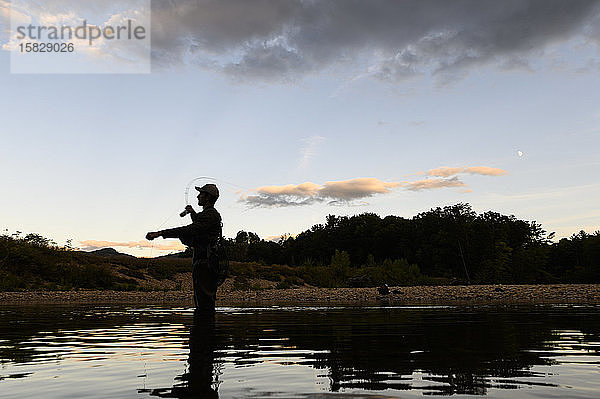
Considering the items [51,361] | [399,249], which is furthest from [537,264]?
[51,361]

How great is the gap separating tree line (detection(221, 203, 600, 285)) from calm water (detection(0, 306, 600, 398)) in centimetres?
3431

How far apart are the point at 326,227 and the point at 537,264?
244 ft

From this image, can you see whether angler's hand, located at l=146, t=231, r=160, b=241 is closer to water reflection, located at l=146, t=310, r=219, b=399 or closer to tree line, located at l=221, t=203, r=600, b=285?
water reflection, located at l=146, t=310, r=219, b=399

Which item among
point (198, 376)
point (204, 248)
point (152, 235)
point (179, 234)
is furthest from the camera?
point (204, 248)

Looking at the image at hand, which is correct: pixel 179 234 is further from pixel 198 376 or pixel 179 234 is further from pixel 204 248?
pixel 198 376

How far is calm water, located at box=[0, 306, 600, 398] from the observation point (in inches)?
148

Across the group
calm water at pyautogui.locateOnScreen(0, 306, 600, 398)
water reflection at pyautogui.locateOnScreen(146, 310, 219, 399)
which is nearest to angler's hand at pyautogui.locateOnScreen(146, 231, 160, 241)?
calm water at pyautogui.locateOnScreen(0, 306, 600, 398)

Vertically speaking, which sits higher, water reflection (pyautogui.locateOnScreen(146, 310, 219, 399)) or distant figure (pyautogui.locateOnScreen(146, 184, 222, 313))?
distant figure (pyautogui.locateOnScreen(146, 184, 222, 313))

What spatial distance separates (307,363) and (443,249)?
72.9 m

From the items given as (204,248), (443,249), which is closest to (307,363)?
(204,248)

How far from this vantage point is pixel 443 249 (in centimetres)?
7469

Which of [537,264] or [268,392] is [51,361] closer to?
[268,392]

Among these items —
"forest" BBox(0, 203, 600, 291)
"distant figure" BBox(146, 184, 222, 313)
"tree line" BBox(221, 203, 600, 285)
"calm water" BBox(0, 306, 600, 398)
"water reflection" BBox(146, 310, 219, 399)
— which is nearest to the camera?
"water reflection" BBox(146, 310, 219, 399)

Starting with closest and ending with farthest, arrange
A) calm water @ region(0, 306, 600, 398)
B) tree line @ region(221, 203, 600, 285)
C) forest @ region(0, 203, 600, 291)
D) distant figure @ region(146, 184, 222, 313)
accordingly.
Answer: calm water @ region(0, 306, 600, 398), distant figure @ region(146, 184, 222, 313), forest @ region(0, 203, 600, 291), tree line @ region(221, 203, 600, 285)
